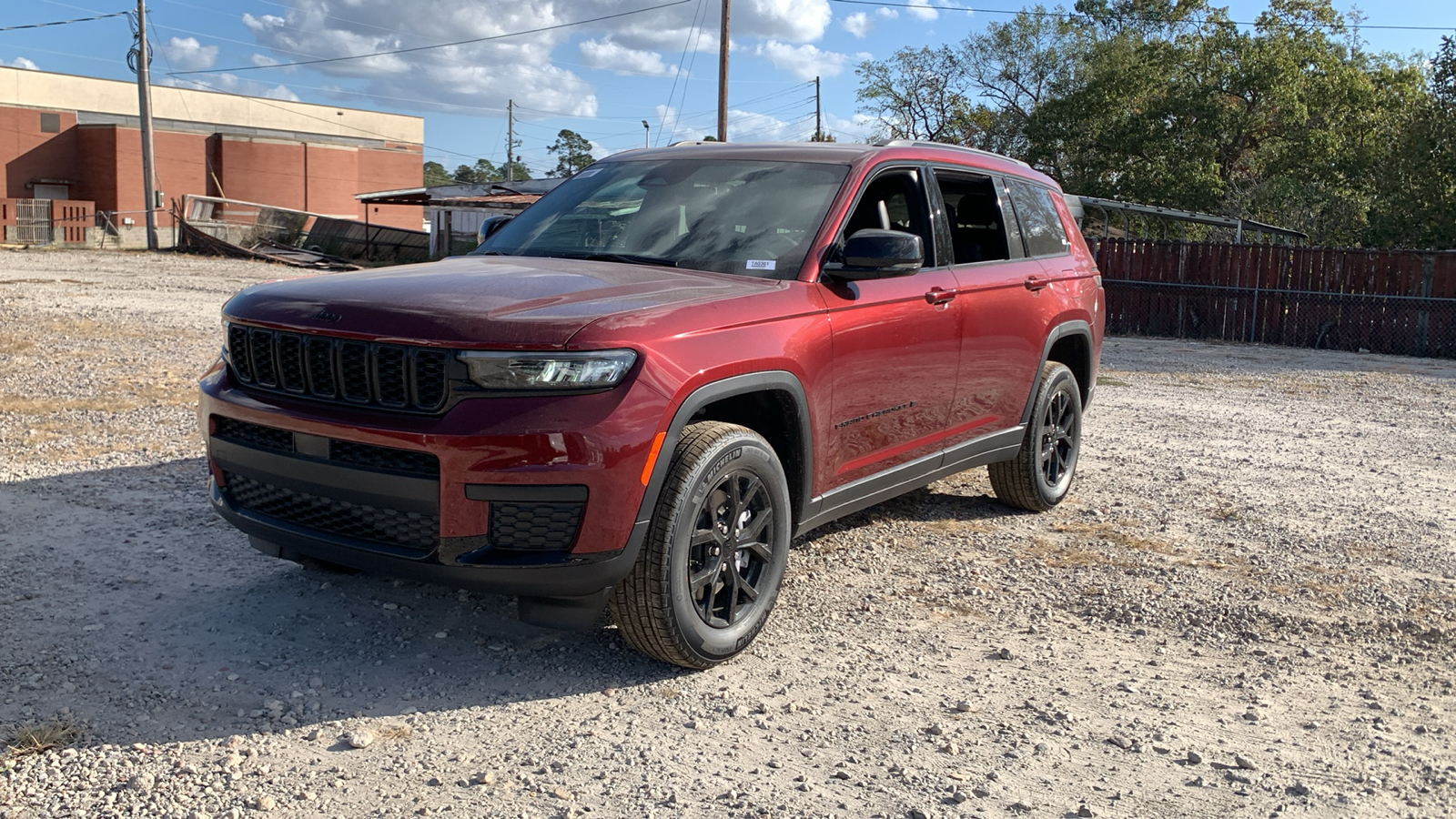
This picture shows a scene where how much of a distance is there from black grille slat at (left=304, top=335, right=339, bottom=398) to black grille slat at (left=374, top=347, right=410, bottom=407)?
0.19 m

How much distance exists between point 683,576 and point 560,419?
2.39 feet

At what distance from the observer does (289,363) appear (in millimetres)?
3930

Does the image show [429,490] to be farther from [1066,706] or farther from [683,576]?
[1066,706]

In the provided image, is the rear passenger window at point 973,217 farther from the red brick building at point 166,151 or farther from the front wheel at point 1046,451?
the red brick building at point 166,151

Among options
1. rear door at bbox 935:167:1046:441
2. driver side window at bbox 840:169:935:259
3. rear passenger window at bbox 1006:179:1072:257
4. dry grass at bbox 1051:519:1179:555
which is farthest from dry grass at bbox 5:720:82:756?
rear passenger window at bbox 1006:179:1072:257

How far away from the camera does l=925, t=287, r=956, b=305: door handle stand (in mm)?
5180

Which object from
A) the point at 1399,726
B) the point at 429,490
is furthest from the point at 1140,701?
the point at 429,490

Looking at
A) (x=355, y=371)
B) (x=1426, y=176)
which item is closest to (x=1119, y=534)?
(x=355, y=371)

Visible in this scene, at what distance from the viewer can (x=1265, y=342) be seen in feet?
65.1

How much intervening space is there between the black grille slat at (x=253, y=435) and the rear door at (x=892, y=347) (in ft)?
6.46

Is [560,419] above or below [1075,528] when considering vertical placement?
above

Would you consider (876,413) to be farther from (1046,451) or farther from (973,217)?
(1046,451)

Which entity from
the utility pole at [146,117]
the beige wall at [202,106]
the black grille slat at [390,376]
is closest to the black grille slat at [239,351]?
the black grille slat at [390,376]

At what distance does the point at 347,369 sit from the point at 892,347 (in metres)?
2.20
